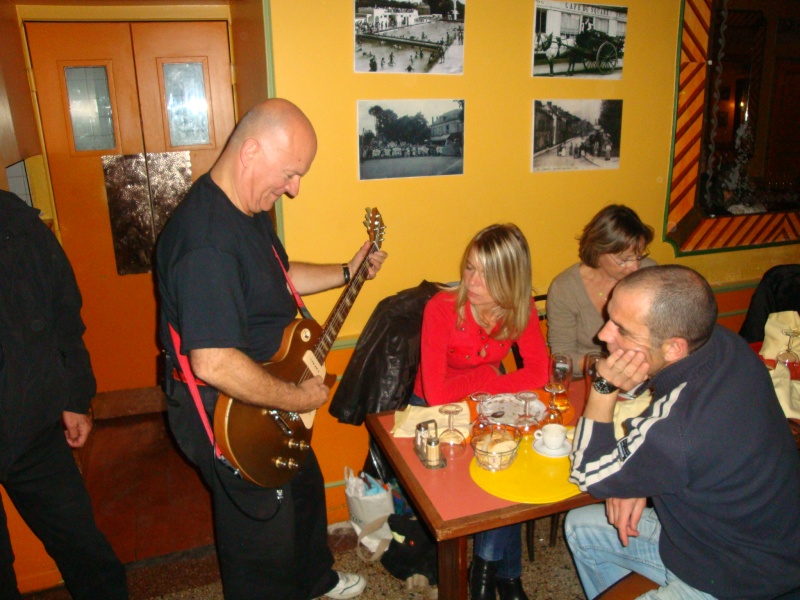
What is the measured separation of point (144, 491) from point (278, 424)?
5.94 ft

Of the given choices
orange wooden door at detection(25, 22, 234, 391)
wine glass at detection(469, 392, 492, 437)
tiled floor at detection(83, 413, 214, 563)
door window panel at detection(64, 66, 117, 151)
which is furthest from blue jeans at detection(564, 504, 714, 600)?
door window panel at detection(64, 66, 117, 151)

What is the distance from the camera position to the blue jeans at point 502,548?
2.26 meters

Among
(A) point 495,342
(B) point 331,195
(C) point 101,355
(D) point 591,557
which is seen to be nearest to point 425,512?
(D) point 591,557

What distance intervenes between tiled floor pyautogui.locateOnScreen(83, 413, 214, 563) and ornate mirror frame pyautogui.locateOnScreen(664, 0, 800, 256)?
2.99 meters

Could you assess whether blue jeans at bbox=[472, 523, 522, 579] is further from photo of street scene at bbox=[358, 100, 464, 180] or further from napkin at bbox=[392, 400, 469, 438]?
photo of street scene at bbox=[358, 100, 464, 180]

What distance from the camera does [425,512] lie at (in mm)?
1564

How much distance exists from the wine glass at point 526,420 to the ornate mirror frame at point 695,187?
5.74ft

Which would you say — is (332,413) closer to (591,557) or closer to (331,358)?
(331,358)

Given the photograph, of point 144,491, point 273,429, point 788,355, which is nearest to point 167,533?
point 144,491

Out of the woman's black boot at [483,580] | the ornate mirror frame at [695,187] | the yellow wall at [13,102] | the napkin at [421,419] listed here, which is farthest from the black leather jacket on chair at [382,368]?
the ornate mirror frame at [695,187]

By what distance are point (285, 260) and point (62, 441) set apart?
100cm

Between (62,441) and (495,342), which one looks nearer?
(62,441)

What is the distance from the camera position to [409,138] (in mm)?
2650

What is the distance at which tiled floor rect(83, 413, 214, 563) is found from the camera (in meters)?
2.86
